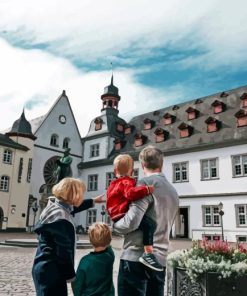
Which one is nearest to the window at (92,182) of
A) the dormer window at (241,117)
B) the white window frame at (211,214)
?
the white window frame at (211,214)

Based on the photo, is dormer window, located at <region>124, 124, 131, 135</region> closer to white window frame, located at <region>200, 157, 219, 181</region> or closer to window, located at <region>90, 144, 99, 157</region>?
window, located at <region>90, 144, 99, 157</region>

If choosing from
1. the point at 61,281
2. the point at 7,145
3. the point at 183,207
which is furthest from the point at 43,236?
the point at 7,145

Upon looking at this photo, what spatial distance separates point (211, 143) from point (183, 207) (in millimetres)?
5815

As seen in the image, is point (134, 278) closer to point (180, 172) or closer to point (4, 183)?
point (180, 172)

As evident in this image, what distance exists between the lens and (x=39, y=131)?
36.3 meters

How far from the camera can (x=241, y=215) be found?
24781 millimetres

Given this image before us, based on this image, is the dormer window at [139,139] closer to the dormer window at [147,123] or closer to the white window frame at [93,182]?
the dormer window at [147,123]

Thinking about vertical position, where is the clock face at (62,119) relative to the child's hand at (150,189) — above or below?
above

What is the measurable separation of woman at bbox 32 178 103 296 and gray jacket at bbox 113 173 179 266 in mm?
483

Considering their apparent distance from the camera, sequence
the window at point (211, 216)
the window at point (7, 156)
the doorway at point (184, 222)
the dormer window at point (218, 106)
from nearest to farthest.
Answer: the window at point (211, 216) → the doorway at point (184, 222) → the dormer window at point (218, 106) → the window at point (7, 156)

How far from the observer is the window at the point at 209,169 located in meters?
26.9

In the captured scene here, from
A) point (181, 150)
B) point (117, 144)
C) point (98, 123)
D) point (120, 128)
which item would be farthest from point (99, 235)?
point (98, 123)

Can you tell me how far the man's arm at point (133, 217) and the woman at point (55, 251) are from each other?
0.48 meters

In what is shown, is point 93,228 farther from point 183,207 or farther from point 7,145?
point 7,145
